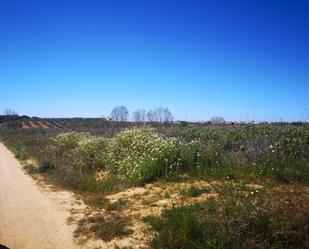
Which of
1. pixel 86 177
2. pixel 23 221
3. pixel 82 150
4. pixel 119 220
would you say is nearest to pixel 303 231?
pixel 119 220

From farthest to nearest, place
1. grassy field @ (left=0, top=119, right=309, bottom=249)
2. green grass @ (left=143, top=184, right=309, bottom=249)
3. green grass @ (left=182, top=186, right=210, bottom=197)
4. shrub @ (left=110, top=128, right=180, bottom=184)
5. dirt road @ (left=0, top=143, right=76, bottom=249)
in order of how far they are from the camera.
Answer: shrub @ (left=110, top=128, right=180, bottom=184), green grass @ (left=182, top=186, right=210, bottom=197), dirt road @ (left=0, top=143, right=76, bottom=249), grassy field @ (left=0, top=119, right=309, bottom=249), green grass @ (left=143, top=184, right=309, bottom=249)

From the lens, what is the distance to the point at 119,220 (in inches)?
334

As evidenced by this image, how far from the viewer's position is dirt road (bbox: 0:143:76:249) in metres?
7.39

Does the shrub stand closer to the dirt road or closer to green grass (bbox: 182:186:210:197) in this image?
green grass (bbox: 182:186:210:197)

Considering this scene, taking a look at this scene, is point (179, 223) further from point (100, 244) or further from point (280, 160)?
point (280, 160)

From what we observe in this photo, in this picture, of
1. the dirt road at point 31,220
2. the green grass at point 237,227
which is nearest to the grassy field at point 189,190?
the green grass at point 237,227

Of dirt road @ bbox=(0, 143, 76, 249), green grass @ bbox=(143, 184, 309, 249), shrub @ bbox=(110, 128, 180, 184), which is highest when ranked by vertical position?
shrub @ bbox=(110, 128, 180, 184)

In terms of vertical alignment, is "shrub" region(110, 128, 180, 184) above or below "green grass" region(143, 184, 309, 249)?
above

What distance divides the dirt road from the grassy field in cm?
57

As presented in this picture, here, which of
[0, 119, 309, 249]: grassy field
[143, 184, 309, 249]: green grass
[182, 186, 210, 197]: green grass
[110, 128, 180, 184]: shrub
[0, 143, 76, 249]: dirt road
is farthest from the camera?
[110, 128, 180, 184]: shrub

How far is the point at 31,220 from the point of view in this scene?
8.87 m

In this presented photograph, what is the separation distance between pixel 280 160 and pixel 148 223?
260 inches

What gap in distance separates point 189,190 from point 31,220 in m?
4.27

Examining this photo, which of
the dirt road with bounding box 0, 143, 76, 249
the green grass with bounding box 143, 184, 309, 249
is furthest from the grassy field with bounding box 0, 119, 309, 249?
the dirt road with bounding box 0, 143, 76, 249
